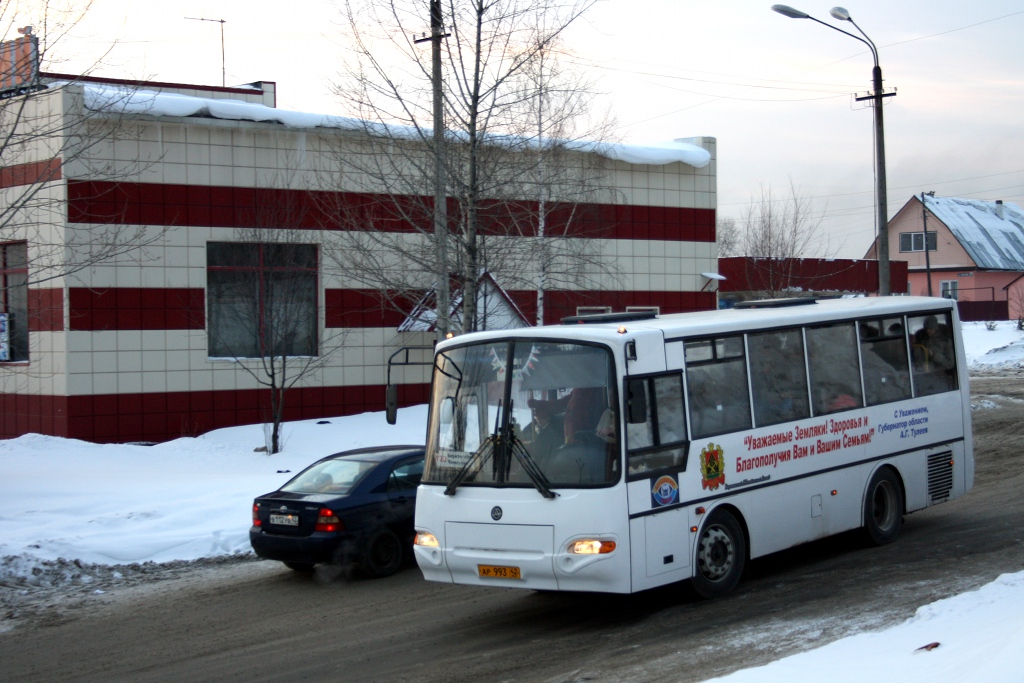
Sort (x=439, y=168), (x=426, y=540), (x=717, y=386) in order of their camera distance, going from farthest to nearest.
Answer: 1. (x=439, y=168)
2. (x=717, y=386)
3. (x=426, y=540)

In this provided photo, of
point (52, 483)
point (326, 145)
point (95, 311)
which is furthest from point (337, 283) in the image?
point (52, 483)

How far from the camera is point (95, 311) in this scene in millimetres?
20828

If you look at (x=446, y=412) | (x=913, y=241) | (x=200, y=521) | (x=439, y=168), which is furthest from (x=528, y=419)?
(x=913, y=241)

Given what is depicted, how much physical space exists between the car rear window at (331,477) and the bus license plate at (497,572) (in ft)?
10.6

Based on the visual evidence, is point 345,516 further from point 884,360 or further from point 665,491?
point 884,360

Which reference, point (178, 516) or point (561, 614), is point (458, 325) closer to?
point (178, 516)

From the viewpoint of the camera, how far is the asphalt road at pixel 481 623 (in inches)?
306

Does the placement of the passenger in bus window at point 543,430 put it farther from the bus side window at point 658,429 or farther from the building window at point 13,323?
the building window at point 13,323

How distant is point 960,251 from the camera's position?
71.6 meters

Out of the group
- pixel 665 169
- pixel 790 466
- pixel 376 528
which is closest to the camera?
pixel 790 466

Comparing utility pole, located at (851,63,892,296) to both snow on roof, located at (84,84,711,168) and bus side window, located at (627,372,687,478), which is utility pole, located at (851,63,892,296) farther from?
bus side window, located at (627,372,687,478)

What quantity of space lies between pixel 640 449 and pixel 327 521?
4086 mm

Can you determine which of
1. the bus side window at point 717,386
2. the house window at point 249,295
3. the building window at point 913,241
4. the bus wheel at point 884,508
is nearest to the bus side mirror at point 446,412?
the bus side window at point 717,386

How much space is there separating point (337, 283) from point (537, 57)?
29.5 ft
